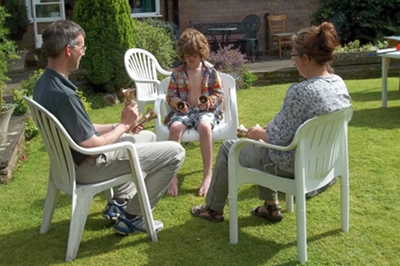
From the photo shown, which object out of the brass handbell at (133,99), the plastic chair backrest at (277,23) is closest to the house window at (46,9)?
the plastic chair backrest at (277,23)

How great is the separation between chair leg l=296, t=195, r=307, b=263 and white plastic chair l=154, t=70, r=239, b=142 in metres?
1.55

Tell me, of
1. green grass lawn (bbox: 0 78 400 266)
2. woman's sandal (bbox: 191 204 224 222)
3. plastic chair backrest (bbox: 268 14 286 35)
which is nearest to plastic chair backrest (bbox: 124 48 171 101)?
green grass lawn (bbox: 0 78 400 266)

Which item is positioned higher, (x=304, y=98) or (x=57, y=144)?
(x=304, y=98)

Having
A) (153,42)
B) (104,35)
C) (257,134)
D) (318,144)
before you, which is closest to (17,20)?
(153,42)

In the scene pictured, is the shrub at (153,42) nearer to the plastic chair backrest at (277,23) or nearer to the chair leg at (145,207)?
the plastic chair backrest at (277,23)

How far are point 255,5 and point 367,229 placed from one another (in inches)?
427

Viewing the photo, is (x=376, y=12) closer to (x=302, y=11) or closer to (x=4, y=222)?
(x=302, y=11)

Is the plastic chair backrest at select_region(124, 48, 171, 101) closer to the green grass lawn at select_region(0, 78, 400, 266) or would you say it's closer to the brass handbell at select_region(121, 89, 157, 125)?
the green grass lawn at select_region(0, 78, 400, 266)

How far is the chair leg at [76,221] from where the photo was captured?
350cm

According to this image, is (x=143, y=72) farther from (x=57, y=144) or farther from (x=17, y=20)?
(x=17, y=20)

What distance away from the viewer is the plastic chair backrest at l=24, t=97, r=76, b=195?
331 cm

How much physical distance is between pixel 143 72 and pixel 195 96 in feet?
6.67

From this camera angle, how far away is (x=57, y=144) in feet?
11.3

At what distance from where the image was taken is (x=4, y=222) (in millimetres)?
4246
